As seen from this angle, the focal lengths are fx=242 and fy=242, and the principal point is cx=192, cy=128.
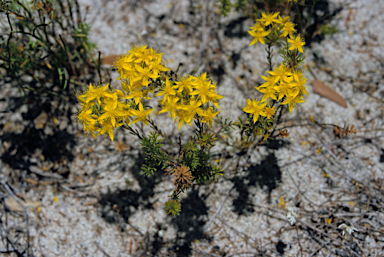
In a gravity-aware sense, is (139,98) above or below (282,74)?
below

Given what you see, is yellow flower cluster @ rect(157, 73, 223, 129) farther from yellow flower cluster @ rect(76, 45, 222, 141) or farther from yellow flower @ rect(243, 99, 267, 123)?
yellow flower @ rect(243, 99, 267, 123)

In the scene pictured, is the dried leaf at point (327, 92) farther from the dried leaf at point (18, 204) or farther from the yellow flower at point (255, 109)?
the dried leaf at point (18, 204)

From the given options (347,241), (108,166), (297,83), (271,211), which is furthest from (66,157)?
(347,241)

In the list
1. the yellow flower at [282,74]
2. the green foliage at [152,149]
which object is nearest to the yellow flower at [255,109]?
the yellow flower at [282,74]

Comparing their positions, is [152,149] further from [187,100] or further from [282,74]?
Answer: [282,74]

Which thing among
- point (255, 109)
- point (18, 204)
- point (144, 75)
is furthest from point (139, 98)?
point (18, 204)

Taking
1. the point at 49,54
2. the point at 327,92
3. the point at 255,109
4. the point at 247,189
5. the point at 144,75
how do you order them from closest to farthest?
the point at 144,75 → the point at 255,109 → the point at 49,54 → the point at 247,189 → the point at 327,92

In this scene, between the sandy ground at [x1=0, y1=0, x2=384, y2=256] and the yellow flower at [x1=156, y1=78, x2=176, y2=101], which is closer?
the yellow flower at [x1=156, y1=78, x2=176, y2=101]

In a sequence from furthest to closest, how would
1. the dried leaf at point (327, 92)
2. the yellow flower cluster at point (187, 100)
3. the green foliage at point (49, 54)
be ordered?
1. the dried leaf at point (327, 92)
2. the green foliage at point (49, 54)
3. the yellow flower cluster at point (187, 100)

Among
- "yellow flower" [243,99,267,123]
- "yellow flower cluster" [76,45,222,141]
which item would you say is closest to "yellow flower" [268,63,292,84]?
"yellow flower" [243,99,267,123]
